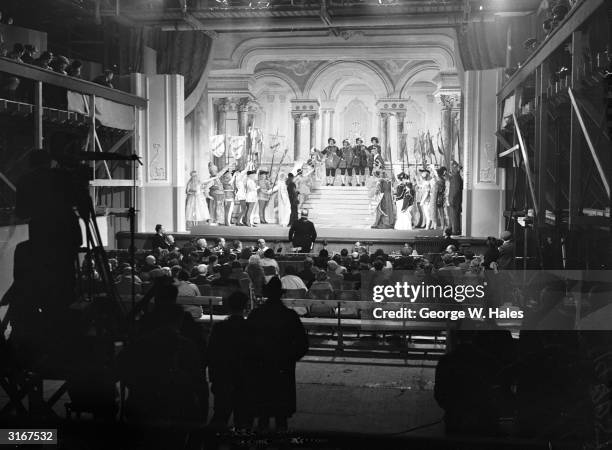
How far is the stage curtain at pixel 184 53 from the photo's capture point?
16.6 m

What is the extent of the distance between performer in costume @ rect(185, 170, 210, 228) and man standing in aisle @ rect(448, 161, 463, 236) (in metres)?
5.84

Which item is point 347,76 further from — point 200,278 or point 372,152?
point 200,278

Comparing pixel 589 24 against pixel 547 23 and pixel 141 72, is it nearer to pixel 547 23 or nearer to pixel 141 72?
pixel 547 23

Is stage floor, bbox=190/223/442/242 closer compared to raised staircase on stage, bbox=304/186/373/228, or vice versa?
stage floor, bbox=190/223/442/242

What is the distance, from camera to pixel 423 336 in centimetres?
747

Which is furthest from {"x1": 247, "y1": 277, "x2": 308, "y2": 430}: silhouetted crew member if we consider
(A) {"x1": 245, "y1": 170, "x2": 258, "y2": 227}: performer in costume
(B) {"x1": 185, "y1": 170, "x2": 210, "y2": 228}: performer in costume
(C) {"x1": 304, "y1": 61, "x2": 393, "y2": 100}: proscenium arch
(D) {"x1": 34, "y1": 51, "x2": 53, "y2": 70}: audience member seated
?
(C) {"x1": 304, "y1": 61, "x2": 393, "y2": 100}: proscenium arch

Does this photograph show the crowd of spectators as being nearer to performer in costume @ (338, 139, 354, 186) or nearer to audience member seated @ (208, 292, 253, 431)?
audience member seated @ (208, 292, 253, 431)

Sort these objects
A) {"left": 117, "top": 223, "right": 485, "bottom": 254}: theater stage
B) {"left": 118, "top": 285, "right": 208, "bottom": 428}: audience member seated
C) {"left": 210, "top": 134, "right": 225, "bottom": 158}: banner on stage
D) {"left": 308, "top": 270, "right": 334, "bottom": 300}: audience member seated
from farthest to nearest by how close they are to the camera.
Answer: {"left": 210, "top": 134, "right": 225, "bottom": 158}: banner on stage, {"left": 117, "top": 223, "right": 485, "bottom": 254}: theater stage, {"left": 308, "top": 270, "right": 334, "bottom": 300}: audience member seated, {"left": 118, "top": 285, "right": 208, "bottom": 428}: audience member seated

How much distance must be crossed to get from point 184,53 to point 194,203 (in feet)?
11.5

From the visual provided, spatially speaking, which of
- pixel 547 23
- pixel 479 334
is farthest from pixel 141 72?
pixel 479 334

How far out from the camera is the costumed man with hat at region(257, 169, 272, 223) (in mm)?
17391

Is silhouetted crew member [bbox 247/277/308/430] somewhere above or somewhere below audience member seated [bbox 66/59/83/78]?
below

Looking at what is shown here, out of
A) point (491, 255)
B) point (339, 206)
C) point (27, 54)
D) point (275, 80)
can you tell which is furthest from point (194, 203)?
point (491, 255)

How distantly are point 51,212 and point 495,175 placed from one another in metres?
12.3
